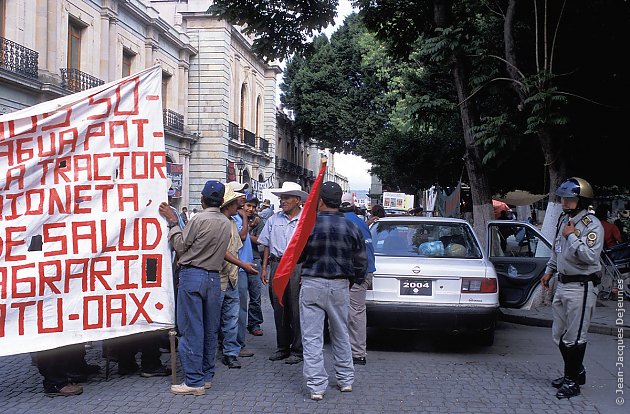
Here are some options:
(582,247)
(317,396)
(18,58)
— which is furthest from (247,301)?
(18,58)

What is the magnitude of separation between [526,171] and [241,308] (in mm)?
13344

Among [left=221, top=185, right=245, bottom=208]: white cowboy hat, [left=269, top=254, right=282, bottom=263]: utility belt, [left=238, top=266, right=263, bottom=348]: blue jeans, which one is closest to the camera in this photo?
[left=221, top=185, right=245, bottom=208]: white cowboy hat

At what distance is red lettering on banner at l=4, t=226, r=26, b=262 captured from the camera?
17.9 feet

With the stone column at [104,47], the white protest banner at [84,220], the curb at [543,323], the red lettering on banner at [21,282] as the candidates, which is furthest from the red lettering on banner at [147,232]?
the stone column at [104,47]

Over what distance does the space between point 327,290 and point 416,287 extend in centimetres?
196

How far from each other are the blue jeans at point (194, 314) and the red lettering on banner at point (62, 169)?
51.8 inches

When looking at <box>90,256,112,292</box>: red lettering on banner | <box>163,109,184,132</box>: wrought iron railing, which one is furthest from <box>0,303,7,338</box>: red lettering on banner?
<box>163,109,184,132</box>: wrought iron railing

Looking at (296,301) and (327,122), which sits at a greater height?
(327,122)

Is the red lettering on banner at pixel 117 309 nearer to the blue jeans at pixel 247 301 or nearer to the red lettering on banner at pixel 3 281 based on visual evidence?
the red lettering on banner at pixel 3 281

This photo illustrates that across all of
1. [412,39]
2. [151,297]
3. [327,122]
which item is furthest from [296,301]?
[327,122]

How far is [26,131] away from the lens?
5586mm

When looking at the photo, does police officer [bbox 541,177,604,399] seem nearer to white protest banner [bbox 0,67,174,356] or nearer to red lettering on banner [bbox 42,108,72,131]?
white protest banner [bbox 0,67,174,356]

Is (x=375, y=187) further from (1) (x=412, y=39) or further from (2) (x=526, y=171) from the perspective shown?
(1) (x=412, y=39)

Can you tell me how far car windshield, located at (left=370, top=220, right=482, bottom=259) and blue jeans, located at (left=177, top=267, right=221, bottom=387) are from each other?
2827 millimetres
